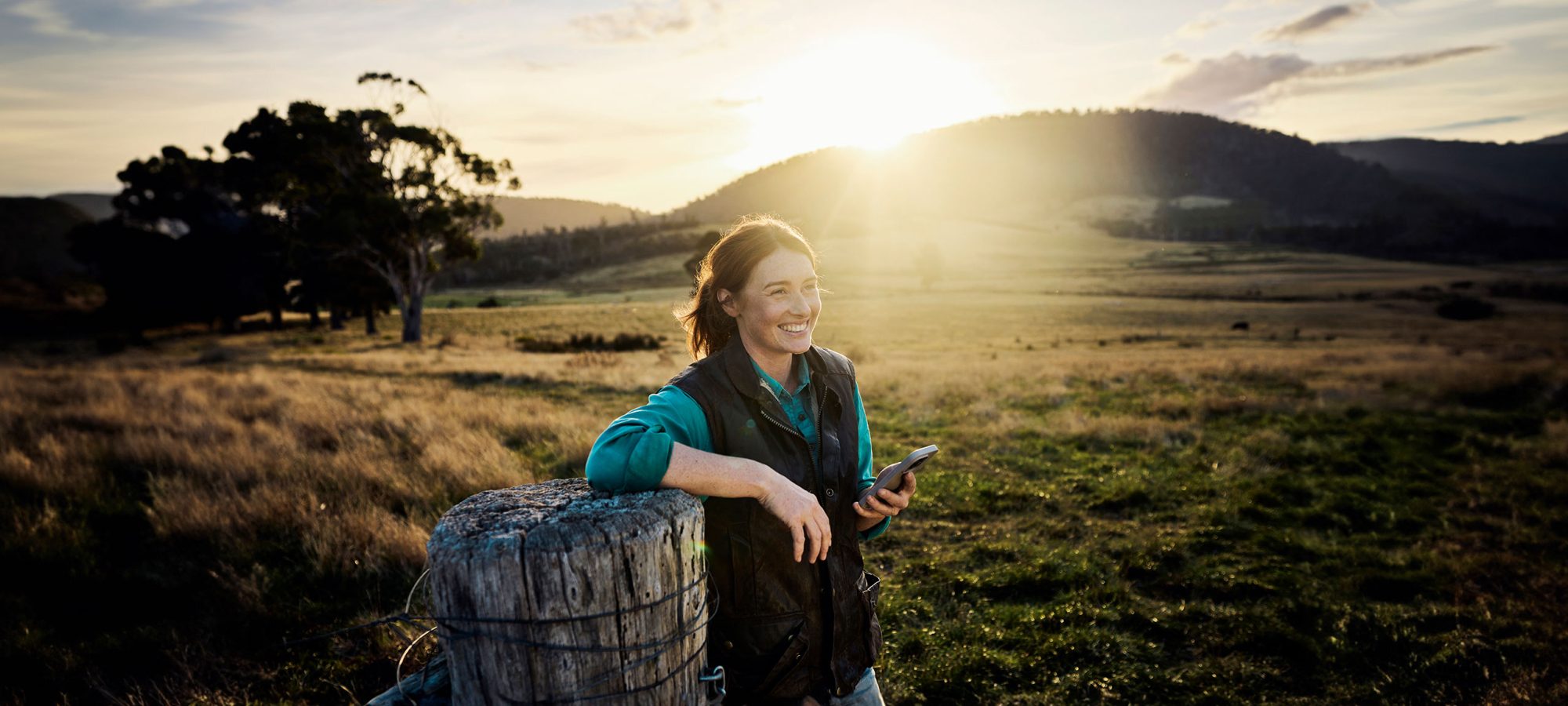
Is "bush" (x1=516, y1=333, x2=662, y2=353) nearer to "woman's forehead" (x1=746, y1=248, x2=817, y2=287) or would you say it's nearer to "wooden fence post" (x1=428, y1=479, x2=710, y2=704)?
"woman's forehead" (x1=746, y1=248, x2=817, y2=287)

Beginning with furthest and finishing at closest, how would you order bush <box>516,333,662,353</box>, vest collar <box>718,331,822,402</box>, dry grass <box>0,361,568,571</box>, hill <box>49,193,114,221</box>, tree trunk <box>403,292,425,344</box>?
hill <box>49,193,114,221</box> < tree trunk <box>403,292,425,344</box> < bush <box>516,333,662,353</box> < dry grass <box>0,361,568,571</box> < vest collar <box>718,331,822,402</box>

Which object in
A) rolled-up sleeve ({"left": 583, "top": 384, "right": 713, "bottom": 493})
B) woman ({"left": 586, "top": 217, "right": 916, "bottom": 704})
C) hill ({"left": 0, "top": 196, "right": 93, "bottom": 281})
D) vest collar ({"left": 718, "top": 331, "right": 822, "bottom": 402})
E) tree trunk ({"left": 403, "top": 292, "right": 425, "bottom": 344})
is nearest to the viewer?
rolled-up sleeve ({"left": 583, "top": 384, "right": 713, "bottom": 493})

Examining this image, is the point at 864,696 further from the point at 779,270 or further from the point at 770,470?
the point at 779,270

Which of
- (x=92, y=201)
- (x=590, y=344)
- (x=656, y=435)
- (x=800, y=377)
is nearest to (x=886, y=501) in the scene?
(x=800, y=377)

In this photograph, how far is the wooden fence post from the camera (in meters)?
1.58

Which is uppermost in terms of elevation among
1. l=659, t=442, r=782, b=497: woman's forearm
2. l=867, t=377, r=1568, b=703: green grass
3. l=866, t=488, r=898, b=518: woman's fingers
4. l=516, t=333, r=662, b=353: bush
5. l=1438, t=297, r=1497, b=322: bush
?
l=659, t=442, r=782, b=497: woman's forearm

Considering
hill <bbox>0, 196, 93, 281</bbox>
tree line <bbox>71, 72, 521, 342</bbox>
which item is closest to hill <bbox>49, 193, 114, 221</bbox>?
hill <bbox>0, 196, 93, 281</bbox>

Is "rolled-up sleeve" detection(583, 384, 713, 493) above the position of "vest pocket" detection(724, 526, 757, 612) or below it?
above

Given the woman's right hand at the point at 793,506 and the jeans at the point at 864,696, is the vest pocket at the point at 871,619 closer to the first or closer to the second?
the jeans at the point at 864,696

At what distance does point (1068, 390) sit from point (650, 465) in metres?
14.5

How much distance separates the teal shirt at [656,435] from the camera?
6.26 ft

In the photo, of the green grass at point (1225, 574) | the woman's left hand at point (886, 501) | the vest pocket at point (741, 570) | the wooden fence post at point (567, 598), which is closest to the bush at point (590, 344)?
the green grass at point (1225, 574)

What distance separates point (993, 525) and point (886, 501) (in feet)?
16.5

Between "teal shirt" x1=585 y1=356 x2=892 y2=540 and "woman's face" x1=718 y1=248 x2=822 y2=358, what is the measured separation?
13 centimetres
